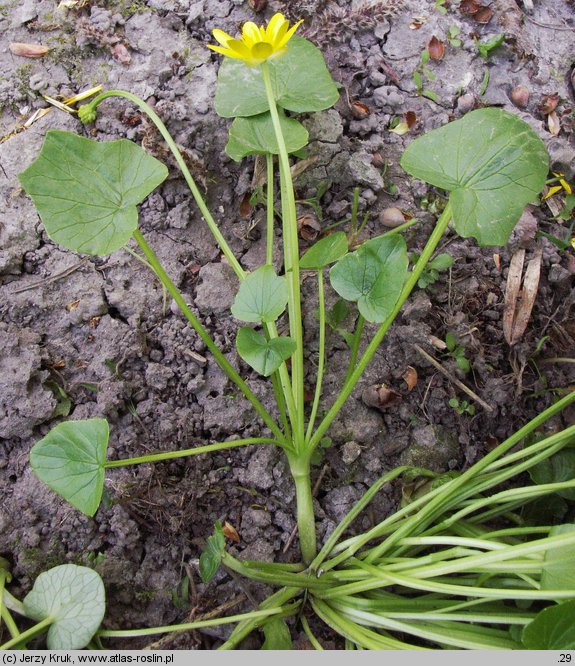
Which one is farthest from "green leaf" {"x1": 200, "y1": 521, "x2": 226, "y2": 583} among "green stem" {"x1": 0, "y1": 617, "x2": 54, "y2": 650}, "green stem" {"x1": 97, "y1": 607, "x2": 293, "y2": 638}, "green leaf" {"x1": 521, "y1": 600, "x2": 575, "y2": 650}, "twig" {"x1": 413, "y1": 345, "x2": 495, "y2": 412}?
"twig" {"x1": 413, "y1": 345, "x2": 495, "y2": 412}

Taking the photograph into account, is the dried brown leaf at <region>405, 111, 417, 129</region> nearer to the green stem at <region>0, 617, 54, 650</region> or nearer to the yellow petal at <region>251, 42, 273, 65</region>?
the yellow petal at <region>251, 42, 273, 65</region>

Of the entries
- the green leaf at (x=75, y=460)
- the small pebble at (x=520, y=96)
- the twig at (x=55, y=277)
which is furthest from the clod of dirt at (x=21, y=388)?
the small pebble at (x=520, y=96)

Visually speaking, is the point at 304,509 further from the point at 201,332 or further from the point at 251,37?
the point at 251,37

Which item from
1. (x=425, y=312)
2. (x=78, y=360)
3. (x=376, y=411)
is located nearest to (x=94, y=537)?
(x=78, y=360)

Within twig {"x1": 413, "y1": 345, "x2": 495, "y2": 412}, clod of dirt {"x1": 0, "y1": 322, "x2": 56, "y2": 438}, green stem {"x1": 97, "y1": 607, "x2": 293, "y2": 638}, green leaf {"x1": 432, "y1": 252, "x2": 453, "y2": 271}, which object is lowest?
green stem {"x1": 97, "y1": 607, "x2": 293, "y2": 638}

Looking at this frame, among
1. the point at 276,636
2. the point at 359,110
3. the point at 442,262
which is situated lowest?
the point at 276,636

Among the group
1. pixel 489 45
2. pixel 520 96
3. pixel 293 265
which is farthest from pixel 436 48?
pixel 293 265
